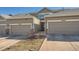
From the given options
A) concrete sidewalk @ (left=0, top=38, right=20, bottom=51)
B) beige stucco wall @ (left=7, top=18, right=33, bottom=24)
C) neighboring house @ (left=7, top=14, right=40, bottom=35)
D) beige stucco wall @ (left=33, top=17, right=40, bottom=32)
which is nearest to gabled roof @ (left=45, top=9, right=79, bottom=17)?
beige stucco wall @ (left=33, top=17, right=40, bottom=32)

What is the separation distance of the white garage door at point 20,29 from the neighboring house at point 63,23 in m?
0.65

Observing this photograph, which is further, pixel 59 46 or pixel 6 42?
pixel 59 46

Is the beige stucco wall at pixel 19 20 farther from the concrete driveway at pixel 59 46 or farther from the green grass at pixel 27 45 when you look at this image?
the concrete driveway at pixel 59 46

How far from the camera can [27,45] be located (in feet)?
19.1

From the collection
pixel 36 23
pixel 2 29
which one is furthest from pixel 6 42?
pixel 36 23

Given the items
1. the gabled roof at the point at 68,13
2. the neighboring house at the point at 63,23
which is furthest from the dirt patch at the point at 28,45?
the gabled roof at the point at 68,13

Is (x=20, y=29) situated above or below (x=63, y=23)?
below

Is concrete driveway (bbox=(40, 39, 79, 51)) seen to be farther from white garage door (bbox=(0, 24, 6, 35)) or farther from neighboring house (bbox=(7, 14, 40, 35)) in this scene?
white garage door (bbox=(0, 24, 6, 35))

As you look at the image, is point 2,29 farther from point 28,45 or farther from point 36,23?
point 36,23

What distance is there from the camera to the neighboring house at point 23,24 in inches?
228

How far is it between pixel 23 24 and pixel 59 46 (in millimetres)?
1436

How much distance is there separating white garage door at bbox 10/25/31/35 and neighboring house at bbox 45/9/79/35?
0.65m

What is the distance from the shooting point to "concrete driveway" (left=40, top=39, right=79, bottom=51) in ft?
19.2
